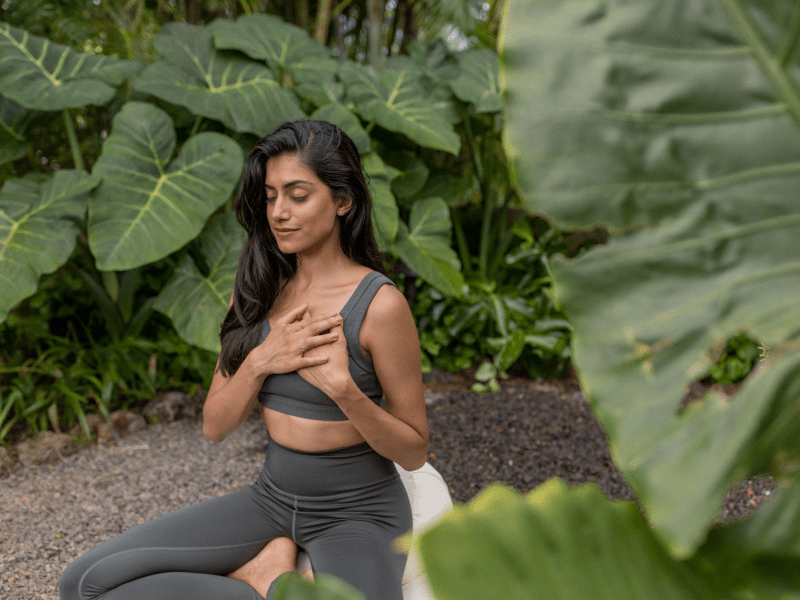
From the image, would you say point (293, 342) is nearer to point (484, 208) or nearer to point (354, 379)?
point (354, 379)

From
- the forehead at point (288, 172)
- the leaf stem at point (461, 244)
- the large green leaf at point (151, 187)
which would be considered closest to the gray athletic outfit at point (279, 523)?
the forehead at point (288, 172)

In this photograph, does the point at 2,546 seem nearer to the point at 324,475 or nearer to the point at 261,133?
the point at 324,475

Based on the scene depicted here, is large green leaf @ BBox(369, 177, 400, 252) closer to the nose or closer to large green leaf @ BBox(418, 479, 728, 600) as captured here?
the nose

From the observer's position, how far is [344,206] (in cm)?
122

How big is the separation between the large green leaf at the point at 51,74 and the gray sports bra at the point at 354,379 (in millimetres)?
1676

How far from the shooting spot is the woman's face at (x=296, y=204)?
114cm

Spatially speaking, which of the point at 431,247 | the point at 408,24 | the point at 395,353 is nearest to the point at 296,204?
the point at 395,353

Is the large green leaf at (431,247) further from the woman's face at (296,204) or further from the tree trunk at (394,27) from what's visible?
the tree trunk at (394,27)

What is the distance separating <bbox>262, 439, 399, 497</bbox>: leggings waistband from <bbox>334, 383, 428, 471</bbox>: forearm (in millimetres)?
39

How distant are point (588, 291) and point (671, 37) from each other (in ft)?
0.48

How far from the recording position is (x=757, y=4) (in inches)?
12.4

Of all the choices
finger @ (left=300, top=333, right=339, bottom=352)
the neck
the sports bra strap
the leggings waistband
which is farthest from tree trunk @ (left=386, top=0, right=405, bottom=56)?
the leggings waistband

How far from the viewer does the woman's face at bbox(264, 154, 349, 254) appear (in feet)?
3.75

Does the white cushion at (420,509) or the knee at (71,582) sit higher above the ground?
the white cushion at (420,509)
